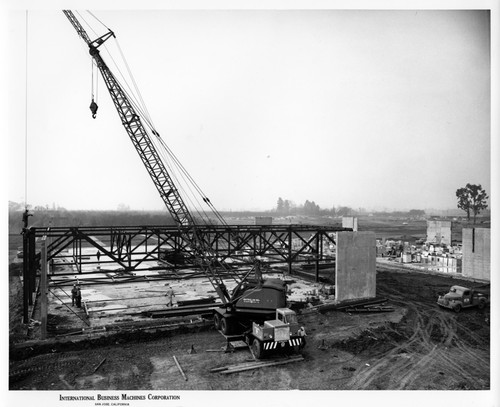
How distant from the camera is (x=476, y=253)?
3044cm

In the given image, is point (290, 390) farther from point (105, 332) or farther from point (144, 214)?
point (144, 214)

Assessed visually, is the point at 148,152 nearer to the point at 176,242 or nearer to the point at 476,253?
the point at 176,242

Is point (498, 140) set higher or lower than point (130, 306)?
higher

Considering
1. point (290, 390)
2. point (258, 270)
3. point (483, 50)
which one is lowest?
point (290, 390)

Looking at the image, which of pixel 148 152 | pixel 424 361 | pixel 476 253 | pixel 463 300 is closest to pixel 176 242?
pixel 148 152

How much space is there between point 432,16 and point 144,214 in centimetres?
8584

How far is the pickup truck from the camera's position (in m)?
21.7

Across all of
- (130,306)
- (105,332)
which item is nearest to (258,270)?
(105,332)

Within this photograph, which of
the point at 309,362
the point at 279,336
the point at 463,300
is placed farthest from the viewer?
the point at 463,300

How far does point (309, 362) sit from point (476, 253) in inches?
904

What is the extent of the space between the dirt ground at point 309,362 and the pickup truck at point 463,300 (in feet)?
6.67

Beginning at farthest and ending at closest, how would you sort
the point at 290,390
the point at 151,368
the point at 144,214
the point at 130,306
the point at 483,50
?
1. the point at 144,214
2. the point at 130,306
3. the point at 483,50
4. the point at 151,368
5. the point at 290,390

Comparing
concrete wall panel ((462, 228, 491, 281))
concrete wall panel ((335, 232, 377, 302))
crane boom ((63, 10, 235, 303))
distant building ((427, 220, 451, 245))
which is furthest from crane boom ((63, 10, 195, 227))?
distant building ((427, 220, 451, 245))

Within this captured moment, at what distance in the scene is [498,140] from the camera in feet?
46.3
